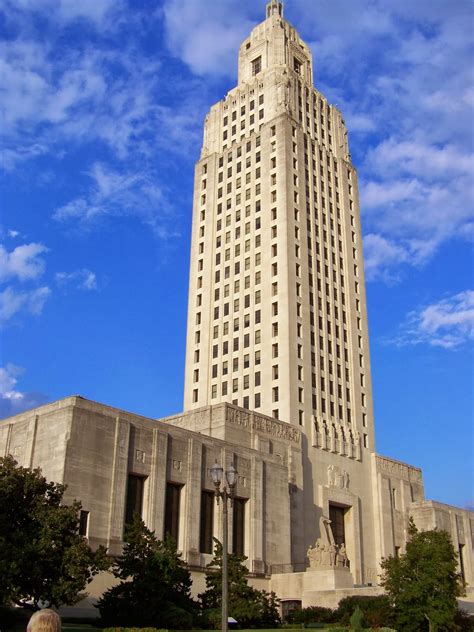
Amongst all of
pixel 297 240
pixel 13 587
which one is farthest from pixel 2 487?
pixel 297 240

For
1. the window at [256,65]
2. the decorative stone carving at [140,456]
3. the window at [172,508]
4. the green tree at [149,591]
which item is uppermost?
the window at [256,65]

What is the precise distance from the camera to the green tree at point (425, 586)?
→ 39.9 m

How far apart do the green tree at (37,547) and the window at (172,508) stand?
1814 centimetres

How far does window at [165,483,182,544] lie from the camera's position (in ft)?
181

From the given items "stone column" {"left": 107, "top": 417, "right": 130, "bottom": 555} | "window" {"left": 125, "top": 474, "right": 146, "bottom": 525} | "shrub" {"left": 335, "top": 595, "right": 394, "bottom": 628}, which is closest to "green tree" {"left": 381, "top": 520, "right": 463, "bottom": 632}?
"shrub" {"left": 335, "top": 595, "right": 394, "bottom": 628}

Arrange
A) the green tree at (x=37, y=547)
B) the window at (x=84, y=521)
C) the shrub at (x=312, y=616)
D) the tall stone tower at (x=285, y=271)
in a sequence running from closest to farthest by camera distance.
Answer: the green tree at (x=37, y=547), the shrub at (x=312, y=616), the window at (x=84, y=521), the tall stone tower at (x=285, y=271)

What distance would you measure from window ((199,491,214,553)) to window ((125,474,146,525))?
229 inches

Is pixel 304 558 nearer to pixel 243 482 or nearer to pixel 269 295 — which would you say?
pixel 243 482

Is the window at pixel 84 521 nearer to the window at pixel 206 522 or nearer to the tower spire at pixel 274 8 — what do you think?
the window at pixel 206 522

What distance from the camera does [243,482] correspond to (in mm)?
60625

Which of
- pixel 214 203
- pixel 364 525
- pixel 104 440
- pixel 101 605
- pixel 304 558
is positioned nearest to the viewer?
pixel 101 605

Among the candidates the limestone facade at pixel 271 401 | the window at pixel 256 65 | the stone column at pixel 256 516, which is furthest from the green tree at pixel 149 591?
the window at pixel 256 65

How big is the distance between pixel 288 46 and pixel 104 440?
6417 centimetres

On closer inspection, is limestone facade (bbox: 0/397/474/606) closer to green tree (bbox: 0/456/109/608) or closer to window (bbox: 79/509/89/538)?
window (bbox: 79/509/89/538)
